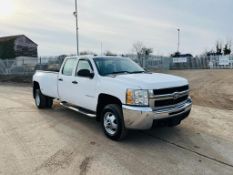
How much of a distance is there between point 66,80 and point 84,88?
111cm

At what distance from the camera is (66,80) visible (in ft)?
24.8

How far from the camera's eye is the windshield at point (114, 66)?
6545mm

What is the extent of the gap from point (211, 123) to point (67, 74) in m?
4.15

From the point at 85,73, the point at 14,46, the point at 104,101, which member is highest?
the point at 14,46

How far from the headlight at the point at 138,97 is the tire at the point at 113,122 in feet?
1.44

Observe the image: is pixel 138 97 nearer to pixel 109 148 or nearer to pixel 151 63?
pixel 109 148

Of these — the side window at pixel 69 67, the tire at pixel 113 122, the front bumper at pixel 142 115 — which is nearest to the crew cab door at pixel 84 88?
the side window at pixel 69 67

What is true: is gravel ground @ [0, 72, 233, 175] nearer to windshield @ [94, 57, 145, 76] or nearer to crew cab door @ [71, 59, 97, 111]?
crew cab door @ [71, 59, 97, 111]

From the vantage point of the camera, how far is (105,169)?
4371mm

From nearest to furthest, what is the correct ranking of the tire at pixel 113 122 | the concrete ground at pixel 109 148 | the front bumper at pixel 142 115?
the concrete ground at pixel 109 148 → the front bumper at pixel 142 115 → the tire at pixel 113 122

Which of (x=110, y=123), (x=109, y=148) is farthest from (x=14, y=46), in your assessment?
(x=109, y=148)

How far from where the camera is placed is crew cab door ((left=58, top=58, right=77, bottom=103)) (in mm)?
7414

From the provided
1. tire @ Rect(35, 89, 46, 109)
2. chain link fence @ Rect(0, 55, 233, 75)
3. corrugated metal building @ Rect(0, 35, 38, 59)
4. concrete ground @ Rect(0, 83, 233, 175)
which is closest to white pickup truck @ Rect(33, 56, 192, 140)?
concrete ground @ Rect(0, 83, 233, 175)

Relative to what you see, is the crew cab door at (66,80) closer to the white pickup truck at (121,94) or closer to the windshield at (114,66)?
the white pickup truck at (121,94)
